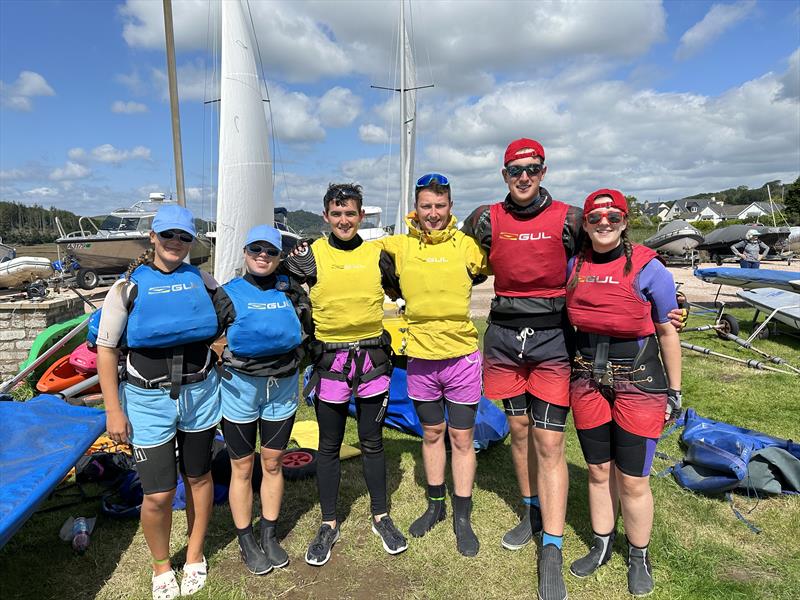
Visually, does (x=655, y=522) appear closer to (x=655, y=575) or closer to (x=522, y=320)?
(x=655, y=575)

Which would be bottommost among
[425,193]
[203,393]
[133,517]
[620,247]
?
[133,517]

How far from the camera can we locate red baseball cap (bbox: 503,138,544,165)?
8.86ft

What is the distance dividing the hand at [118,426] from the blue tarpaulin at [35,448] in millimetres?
487

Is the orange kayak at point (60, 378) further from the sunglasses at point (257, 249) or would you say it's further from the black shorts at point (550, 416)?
the black shorts at point (550, 416)

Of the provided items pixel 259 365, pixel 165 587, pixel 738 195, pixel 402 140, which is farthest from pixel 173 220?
pixel 738 195

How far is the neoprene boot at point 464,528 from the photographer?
3.04 meters

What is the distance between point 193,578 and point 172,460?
77cm

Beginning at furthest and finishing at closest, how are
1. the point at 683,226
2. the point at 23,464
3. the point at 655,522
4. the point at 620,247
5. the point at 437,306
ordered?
the point at 683,226 < the point at 655,522 < the point at 437,306 < the point at 23,464 < the point at 620,247

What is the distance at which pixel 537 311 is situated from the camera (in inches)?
108

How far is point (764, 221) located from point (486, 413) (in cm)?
7343

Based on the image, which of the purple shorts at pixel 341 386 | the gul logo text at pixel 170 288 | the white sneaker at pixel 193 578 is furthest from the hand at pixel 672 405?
the white sneaker at pixel 193 578

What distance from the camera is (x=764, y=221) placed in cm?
6088

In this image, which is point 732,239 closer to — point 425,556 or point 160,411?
point 425,556

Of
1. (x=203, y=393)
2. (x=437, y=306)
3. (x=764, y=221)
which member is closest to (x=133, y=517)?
(x=203, y=393)
